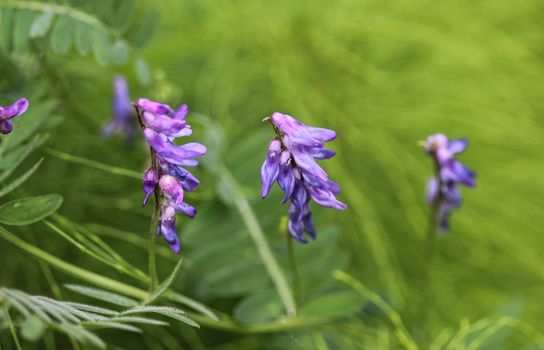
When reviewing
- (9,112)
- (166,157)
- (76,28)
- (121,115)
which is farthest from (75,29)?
(166,157)

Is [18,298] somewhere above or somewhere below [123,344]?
above

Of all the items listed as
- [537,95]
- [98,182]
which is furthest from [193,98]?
[537,95]

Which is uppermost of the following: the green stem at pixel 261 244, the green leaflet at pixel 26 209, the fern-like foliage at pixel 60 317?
the green stem at pixel 261 244

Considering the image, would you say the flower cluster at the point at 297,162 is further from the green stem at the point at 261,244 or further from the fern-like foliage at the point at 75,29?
the fern-like foliage at the point at 75,29

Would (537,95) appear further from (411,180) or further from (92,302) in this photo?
(92,302)

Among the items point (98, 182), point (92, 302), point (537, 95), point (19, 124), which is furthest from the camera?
point (537, 95)

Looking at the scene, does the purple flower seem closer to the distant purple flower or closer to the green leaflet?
the green leaflet

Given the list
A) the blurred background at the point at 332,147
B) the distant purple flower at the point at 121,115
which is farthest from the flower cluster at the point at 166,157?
the distant purple flower at the point at 121,115
